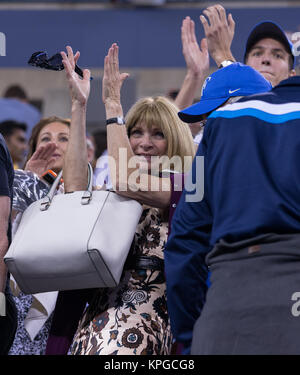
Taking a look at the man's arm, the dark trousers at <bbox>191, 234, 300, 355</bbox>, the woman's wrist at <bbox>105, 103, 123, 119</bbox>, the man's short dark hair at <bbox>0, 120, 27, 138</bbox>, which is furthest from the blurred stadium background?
the dark trousers at <bbox>191, 234, 300, 355</bbox>

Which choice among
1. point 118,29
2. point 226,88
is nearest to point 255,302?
point 226,88

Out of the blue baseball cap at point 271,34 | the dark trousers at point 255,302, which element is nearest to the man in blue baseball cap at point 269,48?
the blue baseball cap at point 271,34

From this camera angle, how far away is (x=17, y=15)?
780 cm

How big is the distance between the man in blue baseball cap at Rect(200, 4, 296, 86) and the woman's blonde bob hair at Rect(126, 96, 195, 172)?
471 millimetres

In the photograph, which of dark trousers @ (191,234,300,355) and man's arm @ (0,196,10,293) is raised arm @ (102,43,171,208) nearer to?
man's arm @ (0,196,10,293)

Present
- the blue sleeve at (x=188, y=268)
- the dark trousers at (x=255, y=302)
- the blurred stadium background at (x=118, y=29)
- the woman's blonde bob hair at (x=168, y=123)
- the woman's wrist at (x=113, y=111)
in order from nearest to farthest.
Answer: the dark trousers at (x=255, y=302)
the blue sleeve at (x=188, y=268)
the woman's wrist at (x=113, y=111)
the woman's blonde bob hair at (x=168, y=123)
the blurred stadium background at (x=118, y=29)

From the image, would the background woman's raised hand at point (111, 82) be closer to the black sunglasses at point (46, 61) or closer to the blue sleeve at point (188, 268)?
the black sunglasses at point (46, 61)

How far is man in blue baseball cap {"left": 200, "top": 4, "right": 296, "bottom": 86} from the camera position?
3.66 meters

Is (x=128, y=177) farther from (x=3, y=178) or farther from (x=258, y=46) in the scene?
(x=258, y=46)

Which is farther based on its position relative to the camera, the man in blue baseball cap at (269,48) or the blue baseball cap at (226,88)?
the man in blue baseball cap at (269,48)

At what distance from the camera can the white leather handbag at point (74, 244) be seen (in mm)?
2531

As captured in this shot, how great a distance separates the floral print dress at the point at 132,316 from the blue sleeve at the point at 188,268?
0.34 m

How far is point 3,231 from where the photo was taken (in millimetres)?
2658

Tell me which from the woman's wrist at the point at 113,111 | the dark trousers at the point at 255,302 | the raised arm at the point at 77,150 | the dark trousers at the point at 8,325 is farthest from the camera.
Result: the woman's wrist at the point at 113,111
